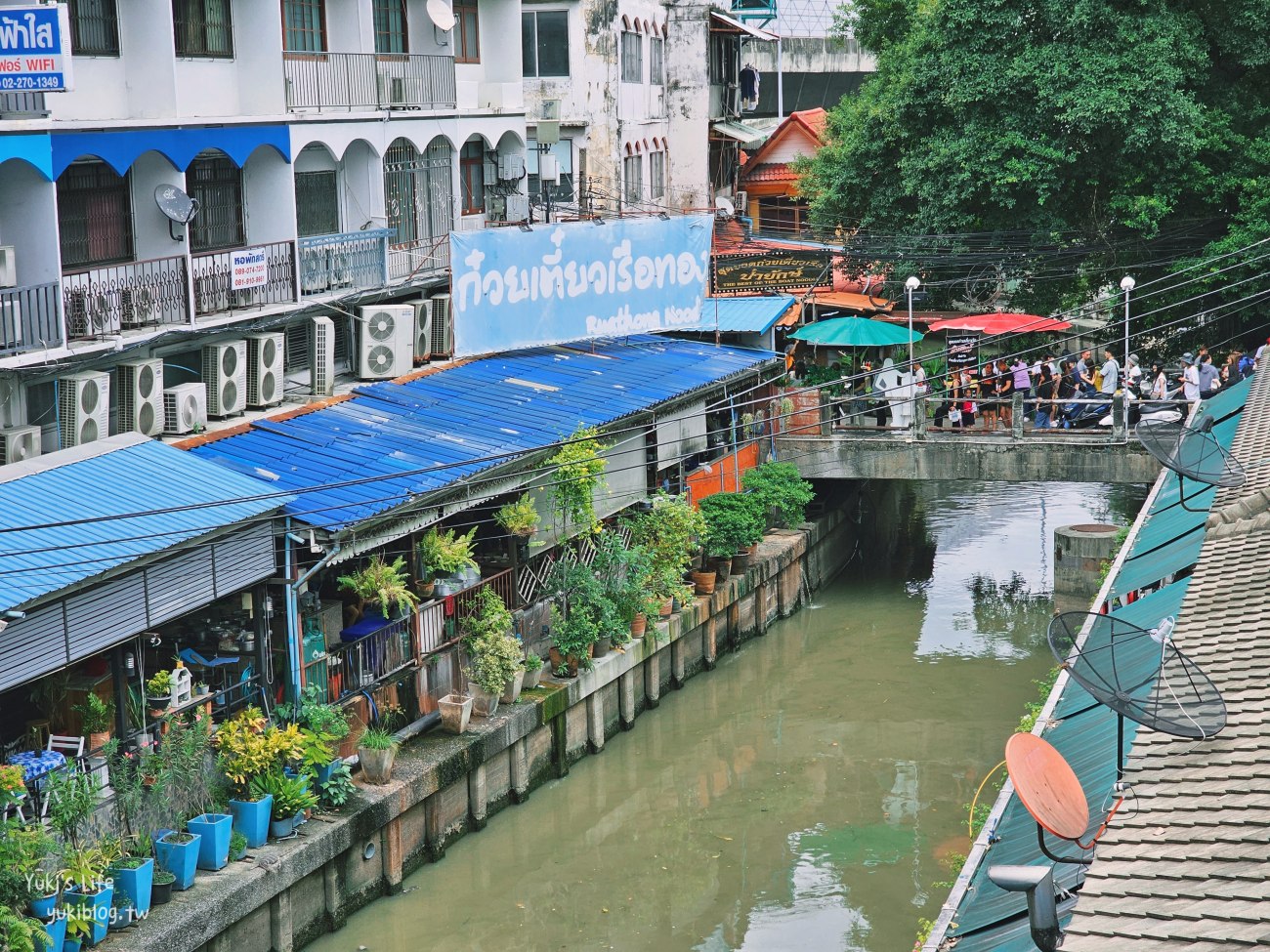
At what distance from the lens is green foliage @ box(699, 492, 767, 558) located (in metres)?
23.2

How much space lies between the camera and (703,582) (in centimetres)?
2294

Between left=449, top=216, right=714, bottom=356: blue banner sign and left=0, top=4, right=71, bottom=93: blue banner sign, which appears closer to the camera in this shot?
left=0, top=4, right=71, bottom=93: blue banner sign

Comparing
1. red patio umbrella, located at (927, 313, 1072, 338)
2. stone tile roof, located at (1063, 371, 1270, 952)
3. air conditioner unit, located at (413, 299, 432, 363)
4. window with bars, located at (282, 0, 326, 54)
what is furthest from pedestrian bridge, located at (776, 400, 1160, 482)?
stone tile roof, located at (1063, 371, 1270, 952)

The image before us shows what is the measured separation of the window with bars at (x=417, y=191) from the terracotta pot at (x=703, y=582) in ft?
22.3

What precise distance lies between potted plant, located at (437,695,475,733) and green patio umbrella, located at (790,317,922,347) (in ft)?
41.6

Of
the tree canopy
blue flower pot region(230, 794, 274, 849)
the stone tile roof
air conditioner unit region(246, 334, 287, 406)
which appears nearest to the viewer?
the stone tile roof

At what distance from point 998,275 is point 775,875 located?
48.2 feet

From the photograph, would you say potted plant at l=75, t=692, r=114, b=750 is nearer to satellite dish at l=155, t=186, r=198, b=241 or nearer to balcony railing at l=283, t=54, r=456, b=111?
satellite dish at l=155, t=186, r=198, b=241

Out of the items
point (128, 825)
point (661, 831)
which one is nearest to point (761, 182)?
point (661, 831)

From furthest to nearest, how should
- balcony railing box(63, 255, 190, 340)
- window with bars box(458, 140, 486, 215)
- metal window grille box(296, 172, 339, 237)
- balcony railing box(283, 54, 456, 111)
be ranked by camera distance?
window with bars box(458, 140, 486, 215) < metal window grille box(296, 172, 339, 237) < balcony railing box(283, 54, 456, 111) < balcony railing box(63, 255, 190, 340)

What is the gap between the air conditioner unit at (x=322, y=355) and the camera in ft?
63.7

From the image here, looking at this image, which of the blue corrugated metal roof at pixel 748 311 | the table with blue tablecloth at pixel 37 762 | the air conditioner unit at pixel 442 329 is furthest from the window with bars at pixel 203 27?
the blue corrugated metal roof at pixel 748 311

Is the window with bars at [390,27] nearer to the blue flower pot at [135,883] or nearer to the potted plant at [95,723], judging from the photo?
the potted plant at [95,723]

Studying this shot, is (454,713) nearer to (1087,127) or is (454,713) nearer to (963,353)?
(1087,127)
